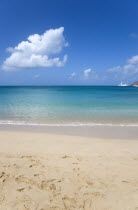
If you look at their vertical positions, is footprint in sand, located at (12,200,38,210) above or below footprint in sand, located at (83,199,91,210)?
above

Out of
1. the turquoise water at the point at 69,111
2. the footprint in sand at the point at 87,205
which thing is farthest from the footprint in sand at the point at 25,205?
the turquoise water at the point at 69,111

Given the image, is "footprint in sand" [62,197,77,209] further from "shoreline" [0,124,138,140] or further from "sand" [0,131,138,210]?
"shoreline" [0,124,138,140]

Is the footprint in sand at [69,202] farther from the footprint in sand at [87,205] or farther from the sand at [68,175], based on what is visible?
the footprint in sand at [87,205]

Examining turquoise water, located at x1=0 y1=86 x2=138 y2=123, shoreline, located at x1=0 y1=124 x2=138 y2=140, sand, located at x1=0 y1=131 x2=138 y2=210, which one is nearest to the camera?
sand, located at x1=0 y1=131 x2=138 y2=210

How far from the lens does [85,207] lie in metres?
3.22

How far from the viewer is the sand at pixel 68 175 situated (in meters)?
3.35

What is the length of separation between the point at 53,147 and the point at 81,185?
3089 millimetres

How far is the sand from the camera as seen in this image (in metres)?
3.35

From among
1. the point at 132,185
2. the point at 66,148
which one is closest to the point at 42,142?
the point at 66,148

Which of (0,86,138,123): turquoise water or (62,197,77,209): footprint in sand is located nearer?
(62,197,77,209): footprint in sand

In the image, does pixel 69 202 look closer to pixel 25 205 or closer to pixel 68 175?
pixel 25 205

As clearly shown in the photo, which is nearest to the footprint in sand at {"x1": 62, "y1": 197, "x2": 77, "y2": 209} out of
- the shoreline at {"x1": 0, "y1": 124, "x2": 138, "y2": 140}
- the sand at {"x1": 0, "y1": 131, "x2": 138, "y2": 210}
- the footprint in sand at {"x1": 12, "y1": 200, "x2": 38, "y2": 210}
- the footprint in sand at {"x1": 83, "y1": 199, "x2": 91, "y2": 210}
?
the sand at {"x1": 0, "y1": 131, "x2": 138, "y2": 210}

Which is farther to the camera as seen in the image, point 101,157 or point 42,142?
point 42,142

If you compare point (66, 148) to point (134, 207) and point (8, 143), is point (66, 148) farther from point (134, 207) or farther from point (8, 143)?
point (134, 207)
